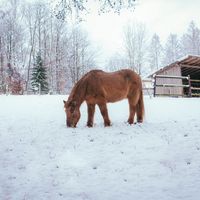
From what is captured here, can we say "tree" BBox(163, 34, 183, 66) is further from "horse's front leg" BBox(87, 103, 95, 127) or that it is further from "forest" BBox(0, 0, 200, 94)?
"horse's front leg" BBox(87, 103, 95, 127)

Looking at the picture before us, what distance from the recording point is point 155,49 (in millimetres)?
48656

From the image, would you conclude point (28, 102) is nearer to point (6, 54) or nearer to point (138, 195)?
point (138, 195)

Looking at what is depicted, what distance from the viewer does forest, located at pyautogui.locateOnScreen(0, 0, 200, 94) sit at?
28.9 m

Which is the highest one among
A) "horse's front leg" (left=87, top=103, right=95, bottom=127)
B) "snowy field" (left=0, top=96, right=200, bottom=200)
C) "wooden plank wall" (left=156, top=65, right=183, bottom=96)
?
"wooden plank wall" (left=156, top=65, right=183, bottom=96)

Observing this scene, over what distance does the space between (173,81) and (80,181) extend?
19784 millimetres

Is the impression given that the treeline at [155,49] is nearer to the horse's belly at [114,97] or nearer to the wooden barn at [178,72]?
the wooden barn at [178,72]

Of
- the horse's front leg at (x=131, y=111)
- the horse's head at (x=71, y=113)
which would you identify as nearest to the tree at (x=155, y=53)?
the horse's front leg at (x=131, y=111)

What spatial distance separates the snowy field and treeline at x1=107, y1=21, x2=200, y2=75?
114 feet

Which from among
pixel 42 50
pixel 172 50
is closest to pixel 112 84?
pixel 42 50

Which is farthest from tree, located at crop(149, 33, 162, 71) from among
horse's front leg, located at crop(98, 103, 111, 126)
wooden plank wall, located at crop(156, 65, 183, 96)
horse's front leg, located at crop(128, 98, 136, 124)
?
horse's front leg, located at crop(98, 103, 111, 126)

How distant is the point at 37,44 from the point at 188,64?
61.4 feet

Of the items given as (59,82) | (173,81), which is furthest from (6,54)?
(173,81)

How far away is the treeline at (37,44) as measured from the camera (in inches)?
1240

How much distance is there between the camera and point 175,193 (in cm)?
383
